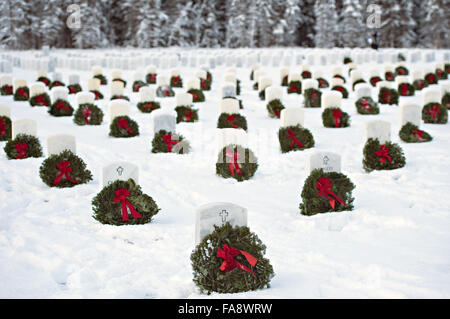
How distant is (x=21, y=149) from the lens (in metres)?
11.0

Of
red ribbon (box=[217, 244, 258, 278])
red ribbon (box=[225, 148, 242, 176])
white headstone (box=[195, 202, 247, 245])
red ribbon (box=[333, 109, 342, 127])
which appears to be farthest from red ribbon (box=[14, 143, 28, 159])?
red ribbon (box=[333, 109, 342, 127])

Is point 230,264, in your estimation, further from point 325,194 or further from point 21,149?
point 21,149

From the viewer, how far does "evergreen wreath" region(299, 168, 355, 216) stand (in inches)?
306

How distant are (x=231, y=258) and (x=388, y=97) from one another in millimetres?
13671

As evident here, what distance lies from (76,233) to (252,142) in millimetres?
A: 6414

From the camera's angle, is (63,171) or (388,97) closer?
(63,171)

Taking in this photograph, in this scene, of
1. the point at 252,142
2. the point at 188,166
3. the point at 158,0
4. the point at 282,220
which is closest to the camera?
the point at 282,220

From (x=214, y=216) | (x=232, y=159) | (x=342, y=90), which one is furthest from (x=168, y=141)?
(x=342, y=90)

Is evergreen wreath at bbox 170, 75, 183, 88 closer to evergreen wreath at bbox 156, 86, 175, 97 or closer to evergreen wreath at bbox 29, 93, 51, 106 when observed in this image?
evergreen wreath at bbox 156, 86, 175, 97

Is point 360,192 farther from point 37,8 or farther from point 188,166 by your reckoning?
point 37,8

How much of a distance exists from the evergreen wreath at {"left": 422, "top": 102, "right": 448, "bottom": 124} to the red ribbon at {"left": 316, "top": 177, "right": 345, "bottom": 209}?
7.55 m

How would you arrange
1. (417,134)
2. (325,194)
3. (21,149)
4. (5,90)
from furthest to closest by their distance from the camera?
1. (5,90)
2. (417,134)
3. (21,149)
4. (325,194)
